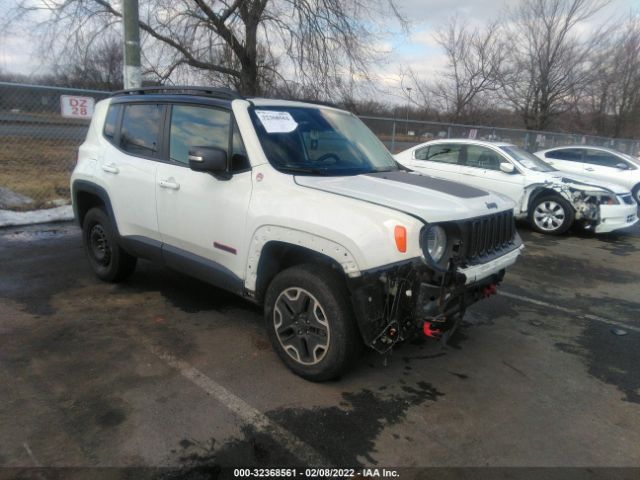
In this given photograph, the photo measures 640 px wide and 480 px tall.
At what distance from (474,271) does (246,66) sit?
40.4 ft

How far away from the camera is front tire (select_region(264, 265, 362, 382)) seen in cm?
307

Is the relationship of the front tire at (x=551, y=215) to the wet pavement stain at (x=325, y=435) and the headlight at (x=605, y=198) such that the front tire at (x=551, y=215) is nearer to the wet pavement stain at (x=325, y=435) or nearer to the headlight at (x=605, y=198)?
the headlight at (x=605, y=198)

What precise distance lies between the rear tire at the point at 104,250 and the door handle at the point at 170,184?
3.40 feet

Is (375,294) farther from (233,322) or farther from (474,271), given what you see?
(233,322)

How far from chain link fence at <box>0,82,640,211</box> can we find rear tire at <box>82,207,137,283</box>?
1968mm

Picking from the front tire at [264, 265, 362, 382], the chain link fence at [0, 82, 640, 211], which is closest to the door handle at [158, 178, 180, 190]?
the front tire at [264, 265, 362, 382]

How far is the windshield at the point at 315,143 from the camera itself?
365 centimetres

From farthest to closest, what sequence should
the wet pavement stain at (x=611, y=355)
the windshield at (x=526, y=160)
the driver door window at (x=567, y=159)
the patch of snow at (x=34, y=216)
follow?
the driver door window at (x=567, y=159), the windshield at (x=526, y=160), the patch of snow at (x=34, y=216), the wet pavement stain at (x=611, y=355)

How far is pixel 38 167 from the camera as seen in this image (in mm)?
13016

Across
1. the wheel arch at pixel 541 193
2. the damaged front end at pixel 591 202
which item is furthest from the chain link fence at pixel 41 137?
the damaged front end at pixel 591 202

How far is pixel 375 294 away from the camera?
2924 millimetres

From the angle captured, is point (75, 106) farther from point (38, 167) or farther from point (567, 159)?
point (567, 159)

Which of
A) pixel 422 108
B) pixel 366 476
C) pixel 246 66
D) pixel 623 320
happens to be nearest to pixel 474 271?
pixel 366 476

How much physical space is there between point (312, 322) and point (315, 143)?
4.90 feet
